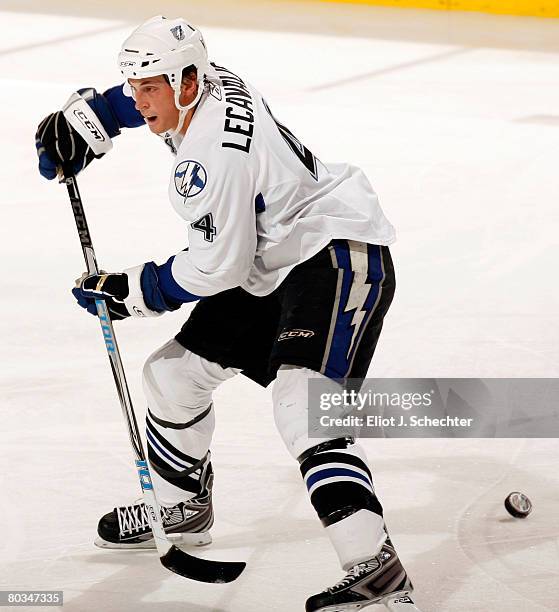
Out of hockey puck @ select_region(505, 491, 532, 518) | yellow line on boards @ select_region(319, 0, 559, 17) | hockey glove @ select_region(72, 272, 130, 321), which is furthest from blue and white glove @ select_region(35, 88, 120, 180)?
yellow line on boards @ select_region(319, 0, 559, 17)

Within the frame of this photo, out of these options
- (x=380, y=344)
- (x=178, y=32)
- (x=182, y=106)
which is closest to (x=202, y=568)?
(x=182, y=106)

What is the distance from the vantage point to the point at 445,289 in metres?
4.41

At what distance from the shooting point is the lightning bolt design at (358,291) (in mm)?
2537

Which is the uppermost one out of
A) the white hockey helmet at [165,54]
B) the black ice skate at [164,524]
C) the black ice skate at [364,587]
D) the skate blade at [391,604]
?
the white hockey helmet at [165,54]

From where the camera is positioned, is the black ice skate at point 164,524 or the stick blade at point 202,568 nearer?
the stick blade at point 202,568

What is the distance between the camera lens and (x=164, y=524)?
115 inches

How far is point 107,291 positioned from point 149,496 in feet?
1.51

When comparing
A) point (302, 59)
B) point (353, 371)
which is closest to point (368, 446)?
point (353, 371)

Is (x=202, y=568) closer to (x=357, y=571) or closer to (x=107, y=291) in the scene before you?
(x=357, y=571)

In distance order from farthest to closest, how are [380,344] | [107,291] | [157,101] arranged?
[380,344], [107,291], [157,101]

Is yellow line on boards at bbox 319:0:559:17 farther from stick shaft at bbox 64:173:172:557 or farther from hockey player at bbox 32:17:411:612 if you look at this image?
stick shaft at bbox 64:173:172:557

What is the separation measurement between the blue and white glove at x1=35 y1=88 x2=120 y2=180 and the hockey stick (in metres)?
0.04

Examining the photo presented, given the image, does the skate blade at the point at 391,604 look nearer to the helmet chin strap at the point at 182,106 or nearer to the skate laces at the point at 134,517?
the skate laces at the point at 134,517

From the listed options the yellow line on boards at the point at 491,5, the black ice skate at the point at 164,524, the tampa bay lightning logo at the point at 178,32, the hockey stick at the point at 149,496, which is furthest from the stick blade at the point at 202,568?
the yellow line on boards at the point at 491,5
